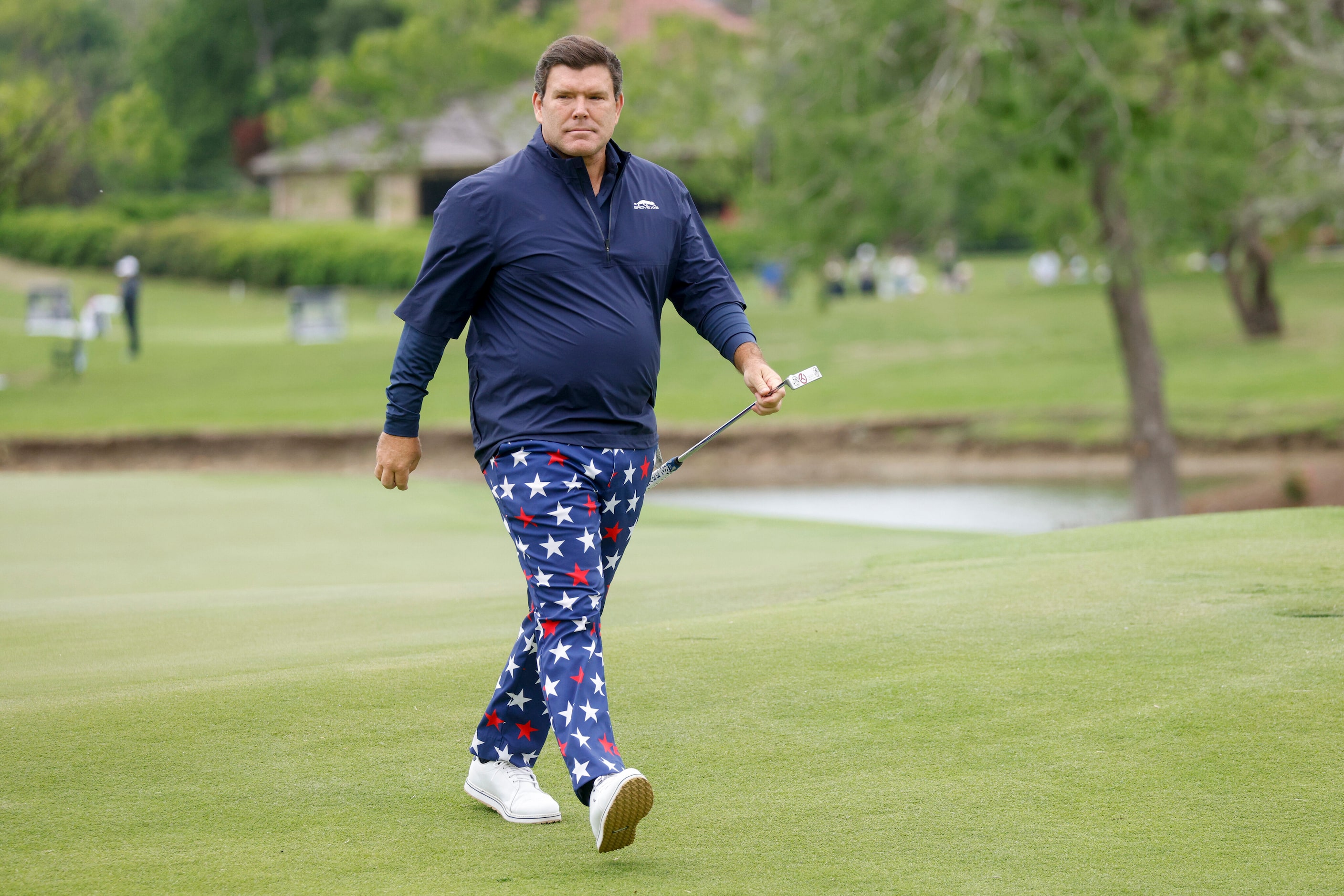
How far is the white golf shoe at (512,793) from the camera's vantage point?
426 cm

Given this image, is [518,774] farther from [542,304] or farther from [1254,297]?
[1254,297]

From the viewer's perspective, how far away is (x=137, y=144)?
162ft

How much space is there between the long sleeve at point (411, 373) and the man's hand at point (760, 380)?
0.87 meters

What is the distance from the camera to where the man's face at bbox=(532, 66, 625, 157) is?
4234mm

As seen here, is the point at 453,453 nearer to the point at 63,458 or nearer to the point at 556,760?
the point at 63,458

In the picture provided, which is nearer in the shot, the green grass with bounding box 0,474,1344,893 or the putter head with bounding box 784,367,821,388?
the green grass with bounding box 0,474,1344,893

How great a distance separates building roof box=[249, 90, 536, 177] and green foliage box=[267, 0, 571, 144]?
0.68 m

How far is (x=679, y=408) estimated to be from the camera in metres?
27.2

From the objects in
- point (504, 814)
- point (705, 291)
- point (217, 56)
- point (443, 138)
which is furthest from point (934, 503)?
point (217, 56)

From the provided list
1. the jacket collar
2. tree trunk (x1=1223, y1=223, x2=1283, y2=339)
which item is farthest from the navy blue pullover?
tree trunk (x1=1223, y1=223, x2=1283, y2=339)

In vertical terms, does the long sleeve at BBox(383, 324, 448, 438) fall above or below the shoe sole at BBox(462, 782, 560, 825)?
above

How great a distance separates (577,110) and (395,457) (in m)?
1.11

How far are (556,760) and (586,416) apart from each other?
1.36 m

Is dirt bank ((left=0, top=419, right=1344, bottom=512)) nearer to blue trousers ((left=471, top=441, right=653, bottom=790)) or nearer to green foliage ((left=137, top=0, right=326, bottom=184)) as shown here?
blue trousers ((left=471, top=441, right=653, bottom=790))
